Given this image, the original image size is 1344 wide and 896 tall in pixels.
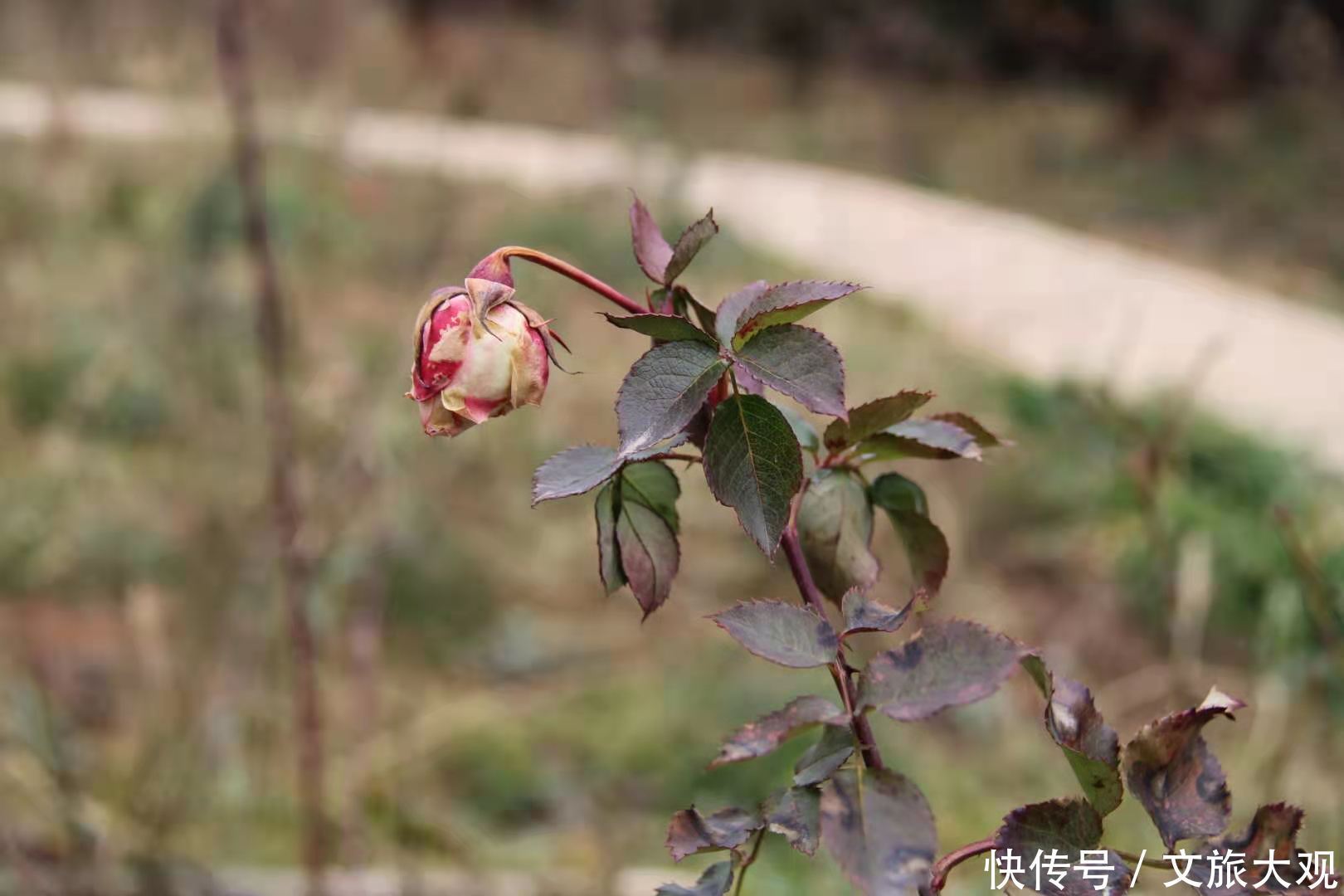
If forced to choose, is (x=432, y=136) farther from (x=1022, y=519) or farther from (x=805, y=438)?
(x=805, y=438)

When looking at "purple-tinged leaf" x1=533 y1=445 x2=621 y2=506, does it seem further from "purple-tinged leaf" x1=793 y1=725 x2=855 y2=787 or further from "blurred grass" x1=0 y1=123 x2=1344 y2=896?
"blurred grass" x1=0 y1=123 x2=1344 y2=896

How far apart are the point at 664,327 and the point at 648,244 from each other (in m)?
0.05

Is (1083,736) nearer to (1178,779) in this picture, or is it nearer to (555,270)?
(1178,779)

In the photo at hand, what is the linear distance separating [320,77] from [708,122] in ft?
10.4

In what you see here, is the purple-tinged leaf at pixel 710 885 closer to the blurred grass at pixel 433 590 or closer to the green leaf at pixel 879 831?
the green leaf at pixel 879 831

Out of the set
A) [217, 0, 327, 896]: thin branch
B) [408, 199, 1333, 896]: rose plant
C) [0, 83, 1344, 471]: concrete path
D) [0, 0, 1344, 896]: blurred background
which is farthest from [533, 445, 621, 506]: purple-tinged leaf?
[0, 83, 1344, 471]: concrete path

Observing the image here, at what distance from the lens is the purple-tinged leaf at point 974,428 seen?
0.30 meters

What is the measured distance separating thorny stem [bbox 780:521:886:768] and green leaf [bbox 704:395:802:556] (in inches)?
0.8

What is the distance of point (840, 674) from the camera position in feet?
0.82

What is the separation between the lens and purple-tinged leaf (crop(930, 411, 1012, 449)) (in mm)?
302

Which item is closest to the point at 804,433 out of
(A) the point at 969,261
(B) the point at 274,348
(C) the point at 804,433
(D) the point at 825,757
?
(C) the point at 804,433

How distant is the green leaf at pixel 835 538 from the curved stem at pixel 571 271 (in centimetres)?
6

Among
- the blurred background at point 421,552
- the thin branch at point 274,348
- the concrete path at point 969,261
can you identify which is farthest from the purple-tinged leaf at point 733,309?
the concrete path at point 969,261

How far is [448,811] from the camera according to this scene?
1.30 meters
